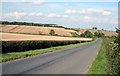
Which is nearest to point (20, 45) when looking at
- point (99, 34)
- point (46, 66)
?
point (46, 66)

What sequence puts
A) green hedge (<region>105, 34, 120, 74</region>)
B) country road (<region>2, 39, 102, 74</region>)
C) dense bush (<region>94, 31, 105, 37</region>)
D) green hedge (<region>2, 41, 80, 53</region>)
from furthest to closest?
1. dense bush (<region>94, 31, 105, 37</region>)
2. green hedge (<region>2, 41, 80, 53</region>)
3. country road (<region>2, 39, 102, 74</region>)
4. green hedge (<region>105, 34, 120, 74</region>)

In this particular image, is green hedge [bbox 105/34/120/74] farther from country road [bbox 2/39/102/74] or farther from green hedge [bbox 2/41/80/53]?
green hedge [bbox 2/41/80/53]

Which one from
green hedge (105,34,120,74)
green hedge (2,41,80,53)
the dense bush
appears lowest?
the dense bush

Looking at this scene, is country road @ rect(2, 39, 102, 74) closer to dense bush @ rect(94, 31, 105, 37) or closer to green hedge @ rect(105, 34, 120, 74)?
green hedge @ rect(105, 34, 120, 74)

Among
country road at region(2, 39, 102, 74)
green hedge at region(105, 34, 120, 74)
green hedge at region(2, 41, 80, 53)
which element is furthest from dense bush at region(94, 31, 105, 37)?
green hedge at region(105, 34, 120, 74)

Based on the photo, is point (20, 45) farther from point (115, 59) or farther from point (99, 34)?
point (99, 34)

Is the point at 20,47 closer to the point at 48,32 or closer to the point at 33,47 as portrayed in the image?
the point at 33,47

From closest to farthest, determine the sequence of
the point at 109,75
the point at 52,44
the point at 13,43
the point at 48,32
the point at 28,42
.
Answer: the point at 109,75
the point at 13,43
the point at 28,42
the point at 52,44
the point at 48,32

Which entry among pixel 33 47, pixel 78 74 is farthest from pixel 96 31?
pixel 78 74

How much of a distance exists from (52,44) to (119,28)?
44.7 metres

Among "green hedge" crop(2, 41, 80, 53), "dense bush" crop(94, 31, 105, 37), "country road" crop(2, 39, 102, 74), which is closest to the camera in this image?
"country road" crop(2, 39, 102, 74)

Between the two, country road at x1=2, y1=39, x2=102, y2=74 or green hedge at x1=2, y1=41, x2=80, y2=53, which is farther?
green hedge at x1=2, y1=41, x2=80, y2=53

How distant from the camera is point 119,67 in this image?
575 inches

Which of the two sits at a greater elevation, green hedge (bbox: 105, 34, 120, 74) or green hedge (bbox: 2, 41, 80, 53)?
green hedge (bbox: 105, 34, 120, 74)
